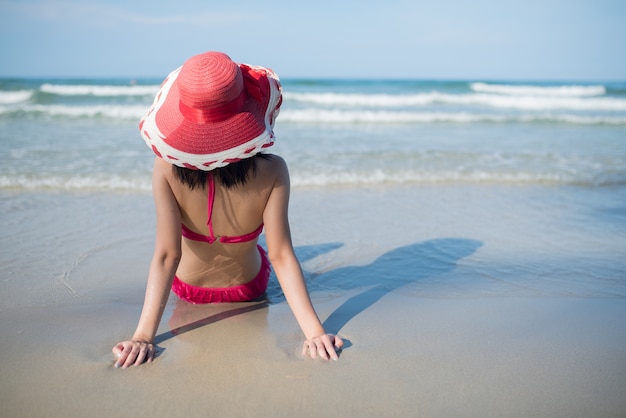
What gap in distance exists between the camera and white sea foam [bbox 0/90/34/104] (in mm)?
18034

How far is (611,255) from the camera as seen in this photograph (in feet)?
11.5

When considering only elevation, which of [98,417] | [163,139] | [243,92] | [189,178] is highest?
[243,92]

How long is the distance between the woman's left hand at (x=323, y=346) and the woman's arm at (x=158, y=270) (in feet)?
2.18

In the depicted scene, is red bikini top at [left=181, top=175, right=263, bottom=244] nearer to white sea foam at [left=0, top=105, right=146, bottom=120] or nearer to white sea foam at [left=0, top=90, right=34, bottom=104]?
white sea foam at [left=0, top=105, right=146, bottom=120]

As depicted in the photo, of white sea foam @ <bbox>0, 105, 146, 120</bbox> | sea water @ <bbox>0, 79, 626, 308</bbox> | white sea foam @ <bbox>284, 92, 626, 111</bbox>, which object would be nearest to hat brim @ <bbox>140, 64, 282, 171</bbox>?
sea water @ <bbox>0, 79, 626, 308</bbox>

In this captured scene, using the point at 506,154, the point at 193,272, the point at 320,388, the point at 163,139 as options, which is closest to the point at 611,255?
the point at 320,388

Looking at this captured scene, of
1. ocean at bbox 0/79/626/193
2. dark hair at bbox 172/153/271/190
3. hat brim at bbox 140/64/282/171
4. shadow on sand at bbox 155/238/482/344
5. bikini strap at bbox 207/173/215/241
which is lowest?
shadow on sand at bbox 155/238/482/344

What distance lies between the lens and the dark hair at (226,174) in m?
2.07

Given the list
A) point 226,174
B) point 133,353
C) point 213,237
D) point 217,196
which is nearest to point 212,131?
point 226,174

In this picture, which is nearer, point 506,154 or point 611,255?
point 611,255

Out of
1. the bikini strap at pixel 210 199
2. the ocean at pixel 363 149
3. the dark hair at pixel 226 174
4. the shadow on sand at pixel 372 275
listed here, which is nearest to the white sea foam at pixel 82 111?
the ocean at pixel 363 149

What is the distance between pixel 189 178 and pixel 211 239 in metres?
0.40

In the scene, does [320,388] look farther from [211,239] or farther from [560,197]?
[560,197]

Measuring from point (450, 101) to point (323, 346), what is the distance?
20658 millimetres
